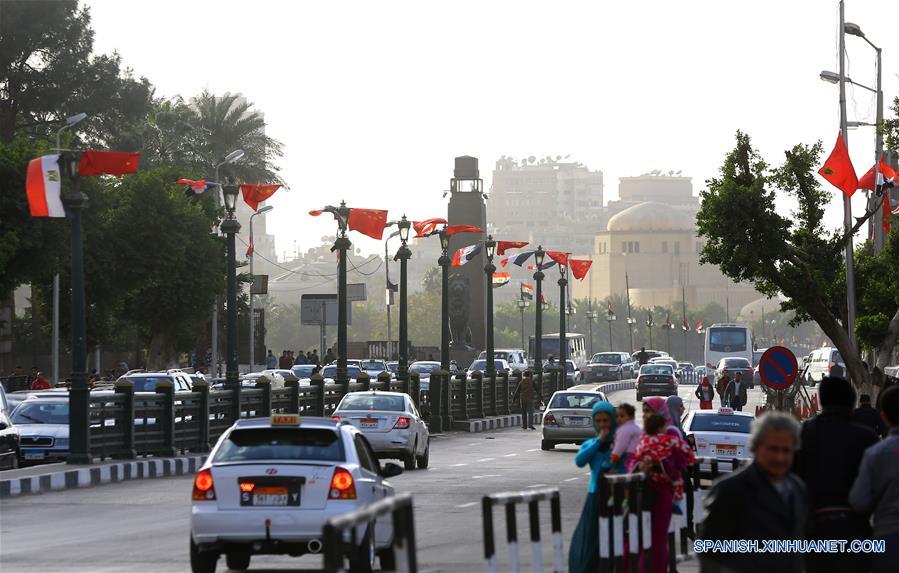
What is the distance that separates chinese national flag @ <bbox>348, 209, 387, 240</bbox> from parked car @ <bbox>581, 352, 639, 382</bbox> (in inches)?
2028

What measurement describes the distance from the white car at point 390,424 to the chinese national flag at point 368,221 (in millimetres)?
14555

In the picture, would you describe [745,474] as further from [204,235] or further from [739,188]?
[204,235]

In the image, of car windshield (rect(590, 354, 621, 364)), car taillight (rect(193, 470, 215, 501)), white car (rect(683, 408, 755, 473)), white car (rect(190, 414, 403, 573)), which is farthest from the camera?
car windshield (rect(590, 354, 621, 364))

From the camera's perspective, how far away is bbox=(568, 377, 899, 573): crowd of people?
794 centimetres

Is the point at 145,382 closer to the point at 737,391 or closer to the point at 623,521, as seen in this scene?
the point at 737,391

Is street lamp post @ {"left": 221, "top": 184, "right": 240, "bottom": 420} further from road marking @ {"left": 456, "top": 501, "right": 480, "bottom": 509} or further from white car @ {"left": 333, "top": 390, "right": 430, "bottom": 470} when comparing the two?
road marking @ {"left": 456, "top": 501, "right": 480, "bottom": 509}

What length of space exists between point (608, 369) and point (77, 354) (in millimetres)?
Result: 71011

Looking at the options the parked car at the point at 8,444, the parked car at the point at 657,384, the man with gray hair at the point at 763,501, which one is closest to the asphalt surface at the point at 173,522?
the parked car at the point at 8,444

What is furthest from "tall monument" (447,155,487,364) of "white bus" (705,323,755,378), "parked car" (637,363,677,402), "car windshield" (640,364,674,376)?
"parked car" (637,363,677,402)

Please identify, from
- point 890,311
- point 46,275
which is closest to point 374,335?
point 46,275

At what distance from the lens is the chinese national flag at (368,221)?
155 feet

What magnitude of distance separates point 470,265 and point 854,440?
8826 cm

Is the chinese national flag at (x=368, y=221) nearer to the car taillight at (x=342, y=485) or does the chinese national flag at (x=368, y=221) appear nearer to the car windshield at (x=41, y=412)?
the car windshield at (x=41, y=412)

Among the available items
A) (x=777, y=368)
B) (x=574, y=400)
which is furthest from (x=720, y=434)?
(x=574, y=400)
